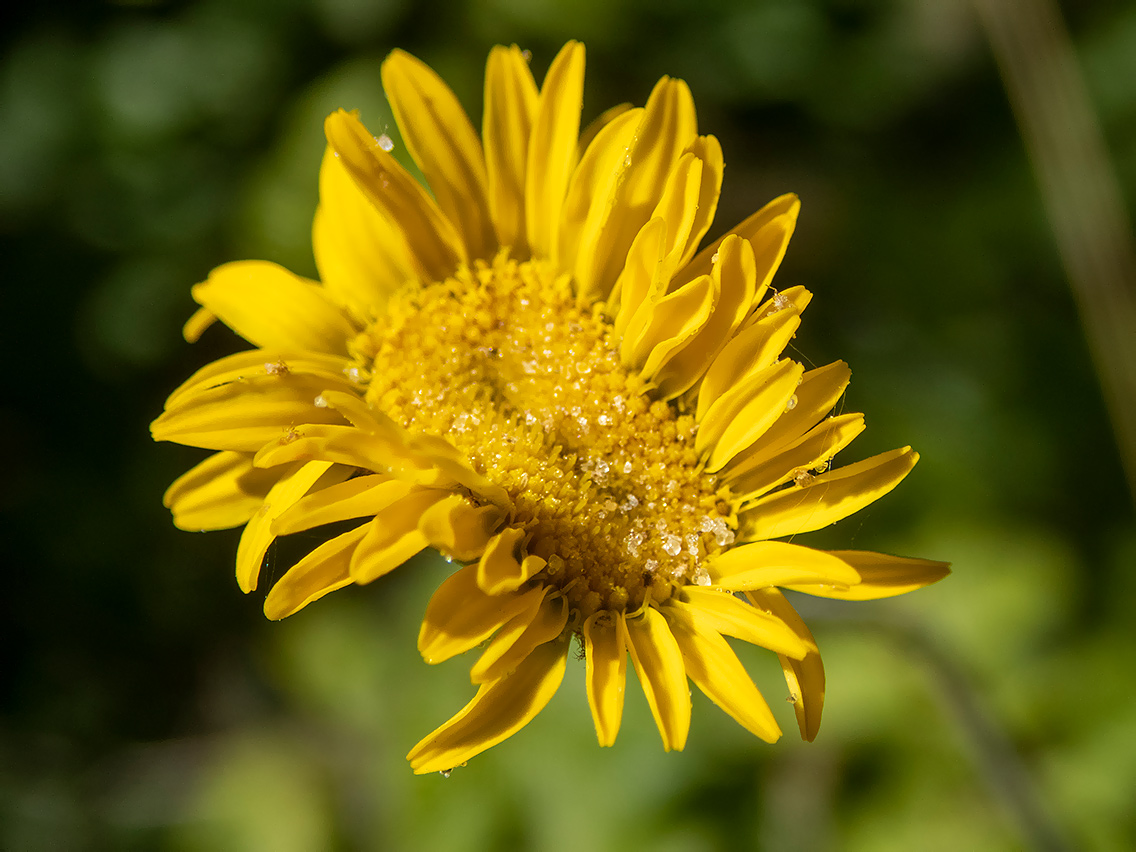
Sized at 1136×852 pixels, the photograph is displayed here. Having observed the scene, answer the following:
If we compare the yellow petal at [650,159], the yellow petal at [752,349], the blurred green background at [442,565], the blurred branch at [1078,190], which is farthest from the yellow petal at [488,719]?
the blurred branch at [1078,190]

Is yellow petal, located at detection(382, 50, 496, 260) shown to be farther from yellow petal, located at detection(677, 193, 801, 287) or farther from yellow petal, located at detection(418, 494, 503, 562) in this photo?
yellow petal, located at detection(418, 494, 503, 562)

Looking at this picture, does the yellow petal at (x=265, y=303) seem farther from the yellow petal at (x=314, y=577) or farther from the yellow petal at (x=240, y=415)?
the yellow petal at (x=314, y=577)

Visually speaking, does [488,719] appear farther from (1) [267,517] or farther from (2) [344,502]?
(1) [267,517]

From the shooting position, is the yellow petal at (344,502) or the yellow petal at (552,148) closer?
the yellow petal at (344,502)

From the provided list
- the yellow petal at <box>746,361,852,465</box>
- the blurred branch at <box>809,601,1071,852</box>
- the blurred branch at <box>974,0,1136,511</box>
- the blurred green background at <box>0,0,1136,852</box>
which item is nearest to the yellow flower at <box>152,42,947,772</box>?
the yellow petal at <box>746,361,852,465</box>

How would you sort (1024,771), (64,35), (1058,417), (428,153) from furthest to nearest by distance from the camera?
(64,35) → (1058,417) → (1024,771) → (428,153)

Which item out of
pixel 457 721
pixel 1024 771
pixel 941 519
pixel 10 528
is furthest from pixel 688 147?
pixel 10 528

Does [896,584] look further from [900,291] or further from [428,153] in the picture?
[900,291]
